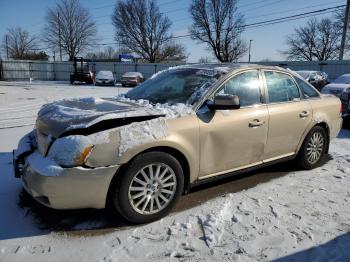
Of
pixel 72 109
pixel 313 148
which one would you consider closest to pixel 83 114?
pixel 72 109

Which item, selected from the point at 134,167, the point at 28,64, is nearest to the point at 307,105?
the point at 134,167

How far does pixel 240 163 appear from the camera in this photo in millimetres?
4316

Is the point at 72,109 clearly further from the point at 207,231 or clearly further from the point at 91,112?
the point at 207,231

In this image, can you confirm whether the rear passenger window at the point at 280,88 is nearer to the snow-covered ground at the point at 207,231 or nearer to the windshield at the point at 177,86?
the windshield at the point at 177,86

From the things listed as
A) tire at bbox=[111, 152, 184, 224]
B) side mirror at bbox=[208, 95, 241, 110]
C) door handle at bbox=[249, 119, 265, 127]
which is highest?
side mirror at bbox=[208, 95, 241, 110]

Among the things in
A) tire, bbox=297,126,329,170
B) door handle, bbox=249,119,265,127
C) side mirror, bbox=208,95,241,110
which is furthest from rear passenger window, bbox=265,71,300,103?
side mirror, bbox=208,95,241,110

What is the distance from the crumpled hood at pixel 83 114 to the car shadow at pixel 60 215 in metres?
0.87

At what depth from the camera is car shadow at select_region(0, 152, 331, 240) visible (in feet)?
11.2

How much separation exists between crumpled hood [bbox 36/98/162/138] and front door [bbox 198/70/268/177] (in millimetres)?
681

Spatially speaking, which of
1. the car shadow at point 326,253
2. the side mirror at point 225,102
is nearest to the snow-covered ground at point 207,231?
the car shadow at point 326,253

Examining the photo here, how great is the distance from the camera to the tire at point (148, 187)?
3.35 m

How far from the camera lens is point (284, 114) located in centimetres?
469

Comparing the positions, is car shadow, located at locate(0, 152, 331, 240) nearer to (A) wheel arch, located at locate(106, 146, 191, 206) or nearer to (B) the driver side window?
(A) wheel arch, located at locate(106, 146, 191, 206)

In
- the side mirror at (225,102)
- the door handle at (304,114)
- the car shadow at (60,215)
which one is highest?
the side mirror at (225,102)
